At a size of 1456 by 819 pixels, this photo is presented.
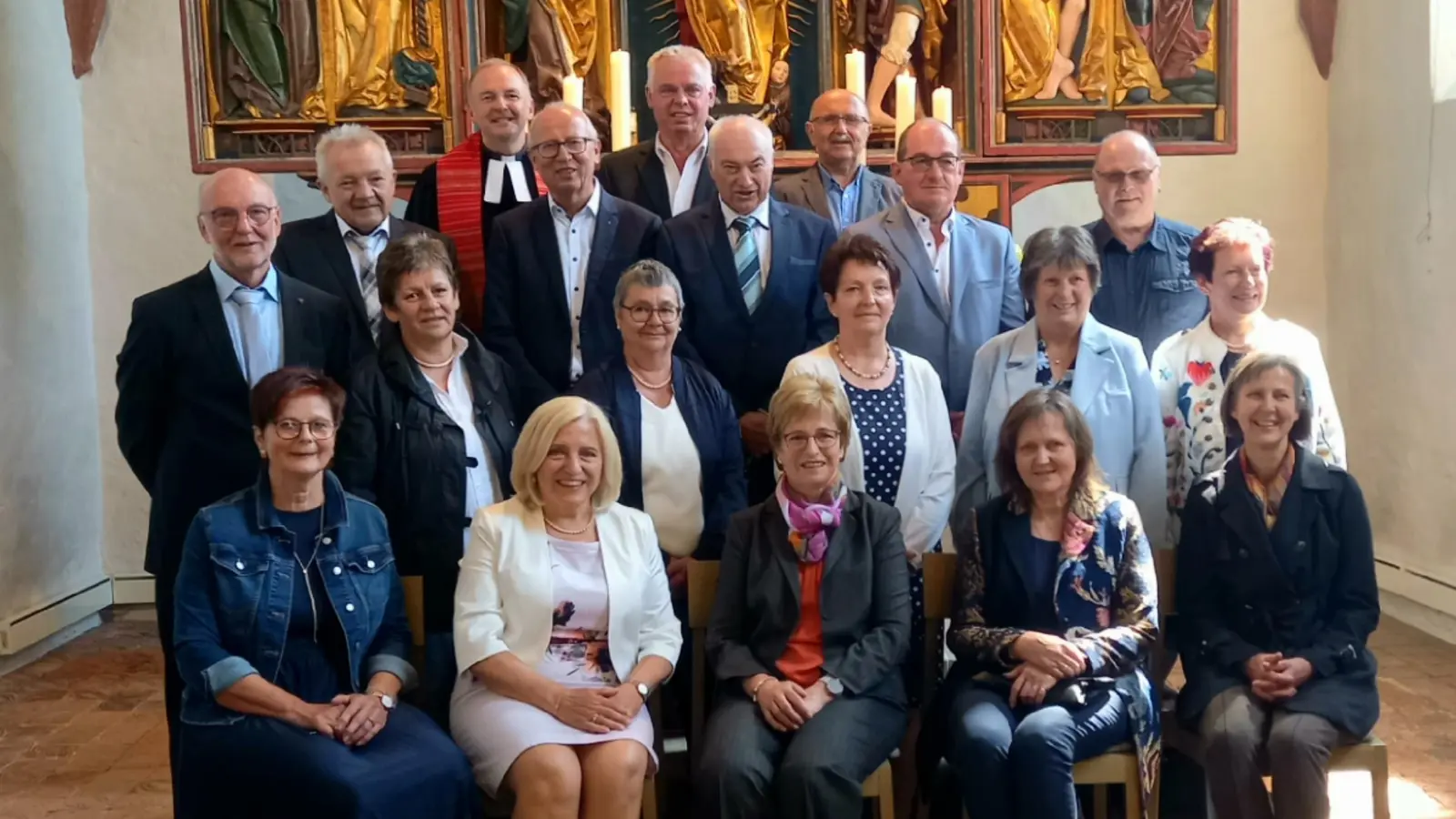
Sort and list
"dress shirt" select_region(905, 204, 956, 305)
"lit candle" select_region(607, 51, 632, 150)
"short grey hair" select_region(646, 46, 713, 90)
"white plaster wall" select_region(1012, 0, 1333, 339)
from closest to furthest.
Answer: "dress shirt" select_region(905, 204, 956, 305), "short grey hair" select_region(646, 46, 713, 90), "lit candle" select_region(607, 51, 632, 150), "white plaster wall" select_region(1012, 0, 1333, 339)

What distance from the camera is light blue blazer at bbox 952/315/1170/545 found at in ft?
10.7

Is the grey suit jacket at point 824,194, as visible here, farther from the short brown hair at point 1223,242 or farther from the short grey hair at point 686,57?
the short brown hair at point 1223,242

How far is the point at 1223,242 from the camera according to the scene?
3.33 metres

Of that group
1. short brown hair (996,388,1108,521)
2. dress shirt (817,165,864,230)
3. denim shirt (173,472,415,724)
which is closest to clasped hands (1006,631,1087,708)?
short brown hair (996,388,1108,521)

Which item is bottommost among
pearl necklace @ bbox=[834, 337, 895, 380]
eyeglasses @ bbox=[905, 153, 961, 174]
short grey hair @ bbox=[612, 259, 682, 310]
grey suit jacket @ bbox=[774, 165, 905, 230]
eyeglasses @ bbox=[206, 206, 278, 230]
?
pearl necklace @ bbox=[834, 337, 895, 380]

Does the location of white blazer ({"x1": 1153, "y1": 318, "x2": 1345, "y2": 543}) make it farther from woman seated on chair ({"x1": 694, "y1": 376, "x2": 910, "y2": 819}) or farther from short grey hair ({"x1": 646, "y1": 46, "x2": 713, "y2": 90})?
short grey hair ({"x1": 646, "y1": 46, "x2": 713, "y2": 90})

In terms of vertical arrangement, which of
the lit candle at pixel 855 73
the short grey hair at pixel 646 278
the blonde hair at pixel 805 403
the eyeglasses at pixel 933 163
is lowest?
the blonde hair at pixel 805 403

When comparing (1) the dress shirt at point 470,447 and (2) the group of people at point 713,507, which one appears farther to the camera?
(1) the dress shirt at point 470,447

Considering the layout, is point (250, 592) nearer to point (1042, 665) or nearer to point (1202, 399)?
point (1042, 665)

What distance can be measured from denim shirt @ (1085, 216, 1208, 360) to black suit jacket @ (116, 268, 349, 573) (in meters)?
2.15

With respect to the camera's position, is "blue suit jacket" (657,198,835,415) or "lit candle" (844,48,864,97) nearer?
"blue suit jacket" (657,198,835,415)

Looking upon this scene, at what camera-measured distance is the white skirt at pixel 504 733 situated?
2752mm

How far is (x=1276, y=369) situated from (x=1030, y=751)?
1.02 meters

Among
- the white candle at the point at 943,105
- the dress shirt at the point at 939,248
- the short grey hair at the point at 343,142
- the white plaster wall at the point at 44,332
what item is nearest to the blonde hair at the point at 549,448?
the short grey hair at the point at 343,142
